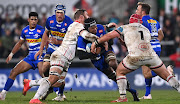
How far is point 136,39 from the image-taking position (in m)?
9.88

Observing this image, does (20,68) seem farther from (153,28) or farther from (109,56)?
(153,28)

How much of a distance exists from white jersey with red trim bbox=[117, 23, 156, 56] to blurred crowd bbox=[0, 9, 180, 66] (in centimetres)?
963

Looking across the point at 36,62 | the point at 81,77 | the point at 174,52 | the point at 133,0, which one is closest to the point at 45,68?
the point at 36,62

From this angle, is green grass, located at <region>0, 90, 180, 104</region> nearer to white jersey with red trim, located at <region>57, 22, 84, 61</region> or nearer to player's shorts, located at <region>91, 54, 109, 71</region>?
player's shorts, located at <region>91, 54, 109, 71</region>

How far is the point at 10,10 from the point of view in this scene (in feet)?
69.0

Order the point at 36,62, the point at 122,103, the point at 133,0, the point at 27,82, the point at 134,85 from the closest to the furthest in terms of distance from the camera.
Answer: the point at 122,103 < the point at 27,82 < the point at 36,62 < the point at 134,85 < the point at 133,0

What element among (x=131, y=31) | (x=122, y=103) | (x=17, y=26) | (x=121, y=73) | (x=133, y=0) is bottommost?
(x=122, y=103)

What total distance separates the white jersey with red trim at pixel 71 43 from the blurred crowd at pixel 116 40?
9.13 metres

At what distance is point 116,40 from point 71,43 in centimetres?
964

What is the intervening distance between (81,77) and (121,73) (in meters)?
9.38

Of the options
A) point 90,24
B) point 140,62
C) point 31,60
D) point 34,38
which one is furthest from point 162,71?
point 34,38

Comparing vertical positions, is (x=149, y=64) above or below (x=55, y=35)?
below

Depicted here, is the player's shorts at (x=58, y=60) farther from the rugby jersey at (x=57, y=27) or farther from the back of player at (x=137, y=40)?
the rugby jersey at (x=57, y=27)

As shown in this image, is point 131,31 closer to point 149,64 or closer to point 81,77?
point 149,64
